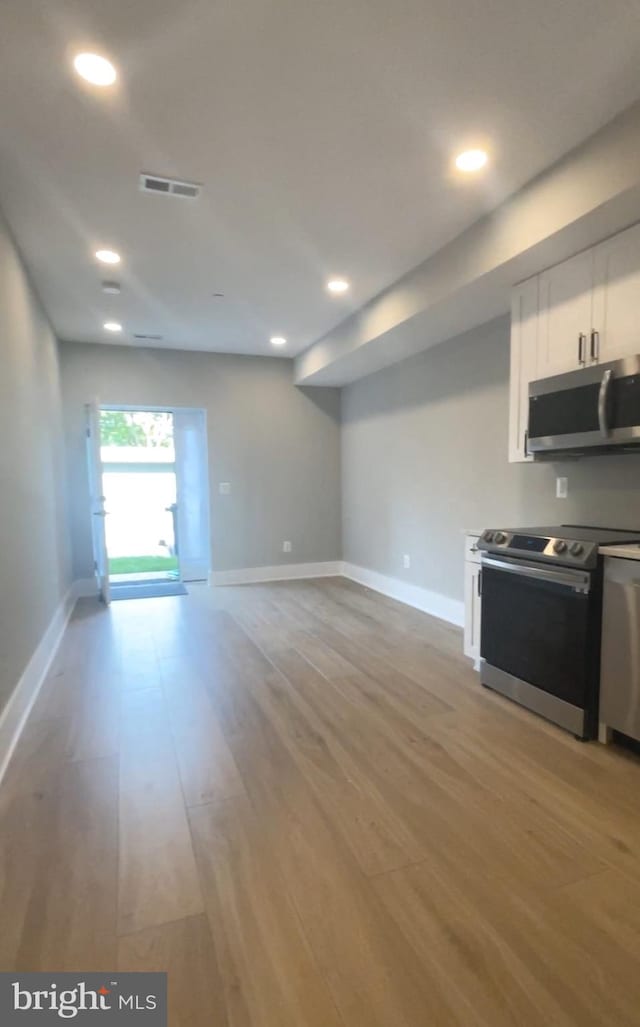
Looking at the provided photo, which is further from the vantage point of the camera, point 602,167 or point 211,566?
point 211,566

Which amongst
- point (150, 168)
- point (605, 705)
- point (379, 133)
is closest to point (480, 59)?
point (379, 133)

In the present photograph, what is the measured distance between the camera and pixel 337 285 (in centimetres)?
Result: 380

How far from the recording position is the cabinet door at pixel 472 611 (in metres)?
3.25

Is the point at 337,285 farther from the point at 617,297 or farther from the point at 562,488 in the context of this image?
the point at 562,488

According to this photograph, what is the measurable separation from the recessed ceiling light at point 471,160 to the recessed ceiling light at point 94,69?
1.47m

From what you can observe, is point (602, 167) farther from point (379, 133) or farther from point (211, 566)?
point (211, 566)

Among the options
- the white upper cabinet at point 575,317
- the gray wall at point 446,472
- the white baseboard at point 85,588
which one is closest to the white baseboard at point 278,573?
the gray wall at point 446,472

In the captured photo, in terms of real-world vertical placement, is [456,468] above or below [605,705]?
above

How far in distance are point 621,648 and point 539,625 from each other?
412 mm

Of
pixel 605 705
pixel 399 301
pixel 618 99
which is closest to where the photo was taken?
pixel 618 99

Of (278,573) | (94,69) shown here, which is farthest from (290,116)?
(278,573)

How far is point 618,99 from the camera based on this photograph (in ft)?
6.29

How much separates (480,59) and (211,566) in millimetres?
5117

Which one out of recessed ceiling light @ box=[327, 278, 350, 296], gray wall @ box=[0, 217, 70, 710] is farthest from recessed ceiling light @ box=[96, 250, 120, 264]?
recessed ceiling light @ box=[327, 278, 350, 296]
